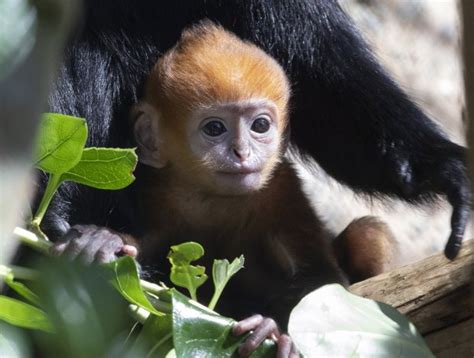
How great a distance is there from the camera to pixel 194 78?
2.59 meters

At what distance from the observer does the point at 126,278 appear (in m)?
1.64

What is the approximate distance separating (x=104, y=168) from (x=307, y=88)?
3.83 feet

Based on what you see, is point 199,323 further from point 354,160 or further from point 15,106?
point 354,160

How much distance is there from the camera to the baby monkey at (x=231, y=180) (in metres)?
2.56

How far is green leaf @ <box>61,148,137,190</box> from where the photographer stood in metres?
1.78

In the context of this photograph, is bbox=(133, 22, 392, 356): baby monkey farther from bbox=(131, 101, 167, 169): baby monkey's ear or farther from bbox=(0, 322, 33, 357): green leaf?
bbox=(0, 322, 33, 357): green leaf

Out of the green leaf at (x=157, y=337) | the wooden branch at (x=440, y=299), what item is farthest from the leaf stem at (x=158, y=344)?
the wooden branch at (x=440, y=299)

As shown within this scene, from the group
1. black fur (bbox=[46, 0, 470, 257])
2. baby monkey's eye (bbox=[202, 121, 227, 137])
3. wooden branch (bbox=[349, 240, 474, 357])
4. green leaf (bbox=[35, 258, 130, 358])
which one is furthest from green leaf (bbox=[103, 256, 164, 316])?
baby monkey's eye (bbox=[202, 121, 227, 137])

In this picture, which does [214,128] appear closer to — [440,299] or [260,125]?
[260,125]

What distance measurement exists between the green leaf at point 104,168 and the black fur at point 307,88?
700 millimetres

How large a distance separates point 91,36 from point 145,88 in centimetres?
20

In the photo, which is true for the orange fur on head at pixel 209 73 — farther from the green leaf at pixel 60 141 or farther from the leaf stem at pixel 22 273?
the leaf stem at pixel 22 273

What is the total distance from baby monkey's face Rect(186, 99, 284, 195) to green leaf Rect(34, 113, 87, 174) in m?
0.82

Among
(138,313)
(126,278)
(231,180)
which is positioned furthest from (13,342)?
(231,180)
